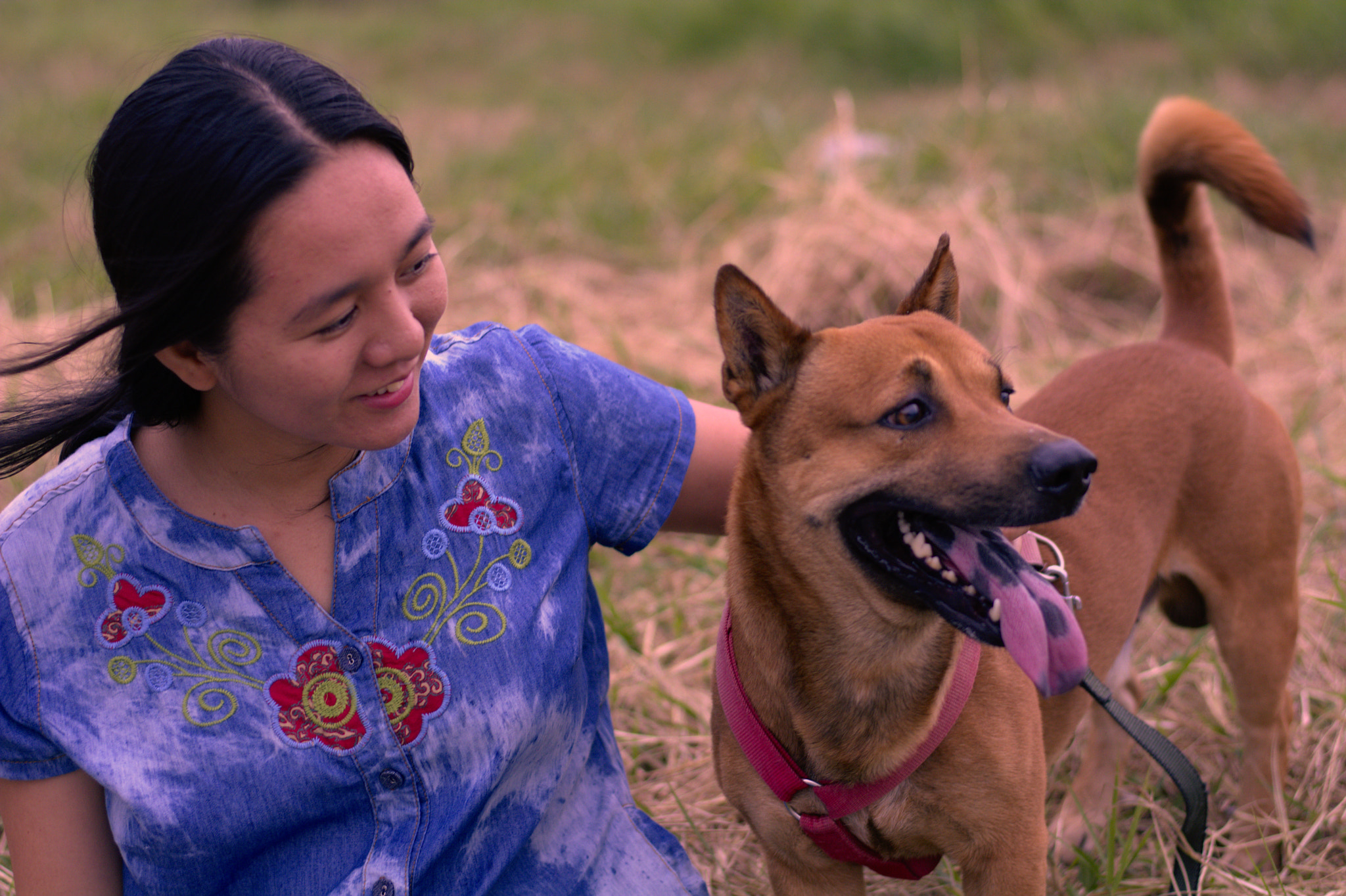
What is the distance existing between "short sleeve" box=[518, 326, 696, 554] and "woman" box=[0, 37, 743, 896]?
9cm

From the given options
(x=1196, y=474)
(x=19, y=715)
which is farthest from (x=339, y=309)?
(x=1196, y=474)

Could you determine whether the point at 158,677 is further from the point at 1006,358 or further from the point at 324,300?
the point at 1006,358

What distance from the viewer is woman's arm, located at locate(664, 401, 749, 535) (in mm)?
2186

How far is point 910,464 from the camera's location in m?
1.78

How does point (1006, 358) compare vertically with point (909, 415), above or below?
below

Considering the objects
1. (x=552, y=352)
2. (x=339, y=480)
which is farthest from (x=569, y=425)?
(x=339, y=480)

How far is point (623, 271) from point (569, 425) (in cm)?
393

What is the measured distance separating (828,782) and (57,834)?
121cm

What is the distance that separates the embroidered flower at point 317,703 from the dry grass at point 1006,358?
3.73 ft

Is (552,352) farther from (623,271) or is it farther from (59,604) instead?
(623,271)

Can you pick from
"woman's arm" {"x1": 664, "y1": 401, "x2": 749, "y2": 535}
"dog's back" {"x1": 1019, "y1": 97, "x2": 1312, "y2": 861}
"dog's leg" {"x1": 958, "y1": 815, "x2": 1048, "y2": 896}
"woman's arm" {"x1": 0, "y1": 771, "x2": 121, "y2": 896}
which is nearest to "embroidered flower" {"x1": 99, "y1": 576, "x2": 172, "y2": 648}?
"woman's arm" {"x1": 0, "y1": 771, "x2": 121, "y2": 896}

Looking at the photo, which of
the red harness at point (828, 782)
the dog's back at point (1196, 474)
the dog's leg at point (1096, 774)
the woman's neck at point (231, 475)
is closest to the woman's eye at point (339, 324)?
the woman's neck at point (231, 475)

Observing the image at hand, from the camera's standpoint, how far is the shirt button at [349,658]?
1706 millimetres

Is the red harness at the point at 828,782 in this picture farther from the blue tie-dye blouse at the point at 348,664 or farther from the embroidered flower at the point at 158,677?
the embroidered flower at the point at 158,677
